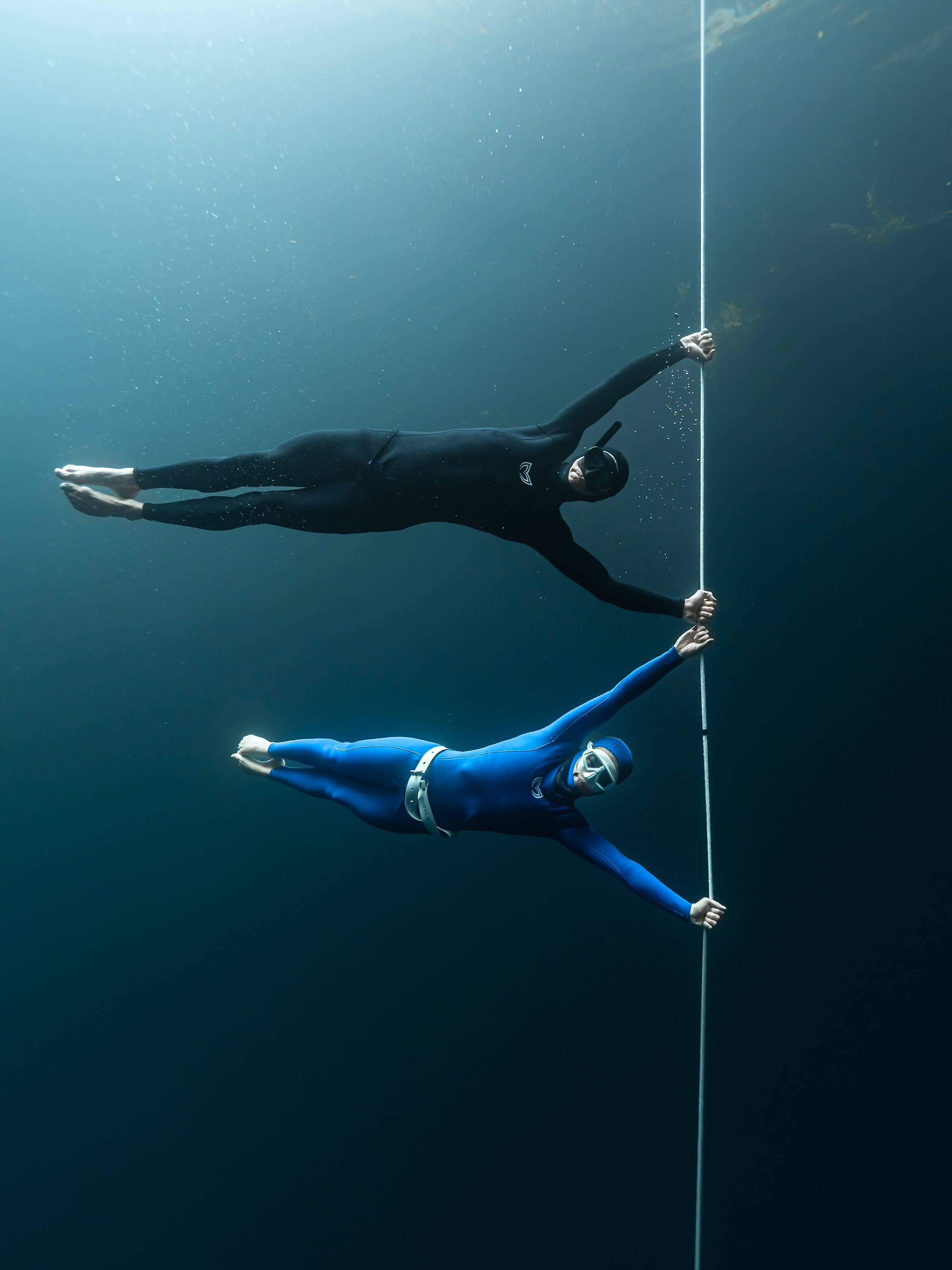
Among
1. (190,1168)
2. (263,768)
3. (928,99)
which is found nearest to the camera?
(263,768)

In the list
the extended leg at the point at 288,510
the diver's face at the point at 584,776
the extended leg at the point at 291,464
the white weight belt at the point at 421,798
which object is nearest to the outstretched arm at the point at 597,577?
the diver's face at the point at 584,776

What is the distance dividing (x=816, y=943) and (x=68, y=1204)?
212 inches

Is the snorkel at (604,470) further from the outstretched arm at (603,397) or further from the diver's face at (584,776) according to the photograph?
the diver's face at (584,776)

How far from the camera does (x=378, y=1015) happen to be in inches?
171

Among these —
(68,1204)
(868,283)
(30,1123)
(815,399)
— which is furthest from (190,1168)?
(868,283)

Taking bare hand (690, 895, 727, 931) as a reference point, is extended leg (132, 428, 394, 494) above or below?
above

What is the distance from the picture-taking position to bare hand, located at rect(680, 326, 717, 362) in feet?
9.79

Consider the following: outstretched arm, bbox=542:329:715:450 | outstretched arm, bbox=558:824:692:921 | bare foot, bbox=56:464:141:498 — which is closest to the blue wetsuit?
outstretched arm, bbox=558:824:692:921

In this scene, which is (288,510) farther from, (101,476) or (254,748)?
(254,748)

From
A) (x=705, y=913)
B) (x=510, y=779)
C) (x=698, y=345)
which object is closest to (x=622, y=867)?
(x=705, y=913)

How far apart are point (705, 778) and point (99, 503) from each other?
12.6 feet

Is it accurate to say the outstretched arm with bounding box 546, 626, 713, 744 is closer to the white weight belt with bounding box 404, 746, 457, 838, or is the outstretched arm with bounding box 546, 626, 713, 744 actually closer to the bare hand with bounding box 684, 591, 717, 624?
the bare hand with bounding box 684, 591, 717, 624

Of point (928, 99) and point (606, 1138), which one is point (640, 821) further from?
point (928, 99)

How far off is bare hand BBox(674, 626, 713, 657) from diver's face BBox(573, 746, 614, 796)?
56 cm
